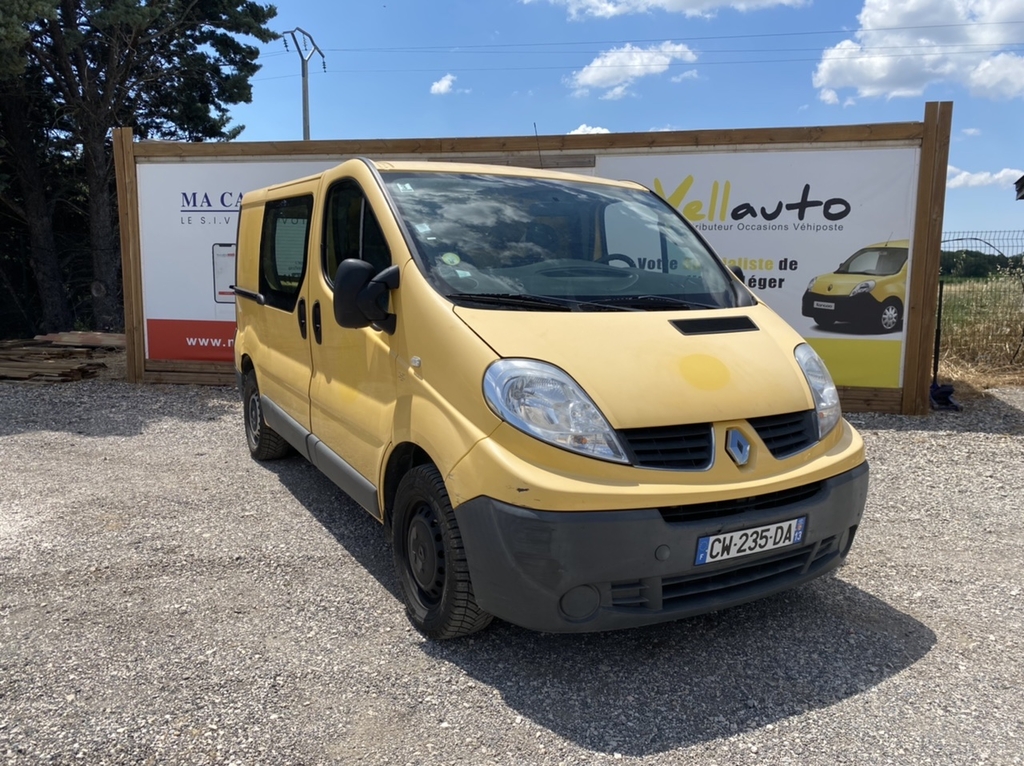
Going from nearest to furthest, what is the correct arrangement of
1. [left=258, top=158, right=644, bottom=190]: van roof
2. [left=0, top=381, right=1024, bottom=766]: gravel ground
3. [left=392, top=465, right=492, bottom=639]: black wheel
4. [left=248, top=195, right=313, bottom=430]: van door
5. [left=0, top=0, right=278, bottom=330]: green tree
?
1. [left=0, top=381, right=1024, bottom=766]: gravel ground
2. [left=392, top=465, right=492, bottom=639]: black wheel
3. [left=258, top=158, right=644, bottom=190]: van roof
4. [left=248, top=195, right=313, bottom=430]: van door
5. [left=0, top=0, right=278, bottom=330]: green tree

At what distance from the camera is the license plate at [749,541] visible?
2.84m

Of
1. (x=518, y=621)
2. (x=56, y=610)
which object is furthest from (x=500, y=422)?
(x=56, y=610)

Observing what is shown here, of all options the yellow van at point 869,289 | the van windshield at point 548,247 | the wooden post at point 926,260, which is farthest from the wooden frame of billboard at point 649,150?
the van windshield at point 548,247

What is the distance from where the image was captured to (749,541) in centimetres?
293

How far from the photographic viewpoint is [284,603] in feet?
12.3

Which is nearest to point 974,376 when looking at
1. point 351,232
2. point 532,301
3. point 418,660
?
point 532,301

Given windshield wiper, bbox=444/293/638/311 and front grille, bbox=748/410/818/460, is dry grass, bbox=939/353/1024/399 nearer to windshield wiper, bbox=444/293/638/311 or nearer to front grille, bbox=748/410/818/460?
front grille, bbox=748/410/818/460

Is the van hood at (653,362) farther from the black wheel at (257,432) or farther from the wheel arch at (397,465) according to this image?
the black wheel at (257,432)

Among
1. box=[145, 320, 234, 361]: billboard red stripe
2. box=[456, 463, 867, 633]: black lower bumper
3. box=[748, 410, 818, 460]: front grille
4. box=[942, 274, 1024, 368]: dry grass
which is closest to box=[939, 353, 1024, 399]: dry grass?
box=[942, 274, 1024, 368]: dry grass

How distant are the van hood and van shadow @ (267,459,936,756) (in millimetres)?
1015

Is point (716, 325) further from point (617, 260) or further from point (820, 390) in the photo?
point (617, 260)

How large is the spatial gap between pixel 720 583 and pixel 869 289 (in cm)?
623

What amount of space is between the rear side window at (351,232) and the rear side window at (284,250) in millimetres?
361

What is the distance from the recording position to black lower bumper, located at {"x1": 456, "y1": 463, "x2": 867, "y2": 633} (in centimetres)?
270
